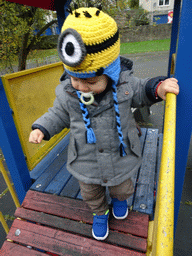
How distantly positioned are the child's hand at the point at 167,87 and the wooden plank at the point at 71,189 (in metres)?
1.27

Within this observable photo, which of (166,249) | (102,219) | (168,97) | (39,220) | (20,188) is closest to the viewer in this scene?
(166,249)

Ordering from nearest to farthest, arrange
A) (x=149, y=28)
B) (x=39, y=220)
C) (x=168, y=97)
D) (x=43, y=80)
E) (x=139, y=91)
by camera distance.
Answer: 1. (x=168, y=97)
2. (x=139, y=91)
3. (x=39, y=220)
4. (x=43, y=80)
5. (x=149, y=28)

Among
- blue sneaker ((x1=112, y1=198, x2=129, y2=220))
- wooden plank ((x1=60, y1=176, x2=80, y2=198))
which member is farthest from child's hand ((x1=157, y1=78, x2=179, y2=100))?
wooden plank ((x1=60, y1=176, x2=80, y2=198))

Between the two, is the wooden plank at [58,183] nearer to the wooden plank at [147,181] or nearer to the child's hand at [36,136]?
the wooden plank at [147,181]

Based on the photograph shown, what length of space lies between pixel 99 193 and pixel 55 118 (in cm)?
63

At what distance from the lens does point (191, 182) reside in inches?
100

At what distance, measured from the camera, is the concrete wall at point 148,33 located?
63.7ft

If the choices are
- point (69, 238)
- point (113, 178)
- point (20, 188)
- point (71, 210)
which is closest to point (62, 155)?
point (20, 188)

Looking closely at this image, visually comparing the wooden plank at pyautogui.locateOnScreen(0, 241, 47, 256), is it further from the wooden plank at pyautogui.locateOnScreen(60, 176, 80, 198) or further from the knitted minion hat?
the knitted minion hat

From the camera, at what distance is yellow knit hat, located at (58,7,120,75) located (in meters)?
0.93

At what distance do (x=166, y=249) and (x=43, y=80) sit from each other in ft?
7.54

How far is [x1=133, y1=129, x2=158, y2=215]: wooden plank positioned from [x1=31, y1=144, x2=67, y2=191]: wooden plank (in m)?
0.94

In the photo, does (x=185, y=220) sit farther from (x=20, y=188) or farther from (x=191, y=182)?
(x=20, y=188)

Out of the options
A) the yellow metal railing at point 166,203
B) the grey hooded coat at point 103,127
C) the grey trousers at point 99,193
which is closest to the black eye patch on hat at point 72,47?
the grey hooded coat at point 103,127
